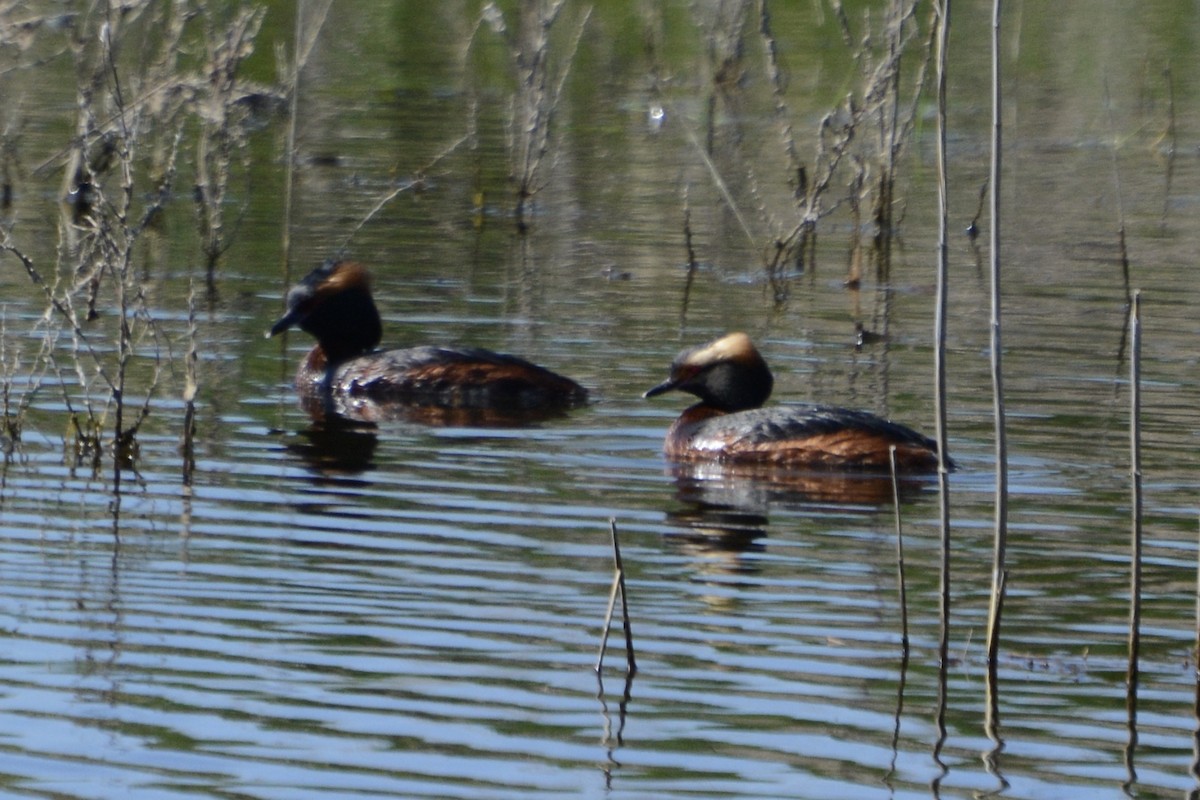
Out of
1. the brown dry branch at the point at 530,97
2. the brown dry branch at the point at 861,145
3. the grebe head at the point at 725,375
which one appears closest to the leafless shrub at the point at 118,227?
the brown dry branch at the point at 530,97

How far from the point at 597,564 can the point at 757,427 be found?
9.20 ft

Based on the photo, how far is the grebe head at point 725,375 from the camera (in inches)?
484

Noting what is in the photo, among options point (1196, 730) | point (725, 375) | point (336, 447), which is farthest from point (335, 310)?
point (1196, 730)

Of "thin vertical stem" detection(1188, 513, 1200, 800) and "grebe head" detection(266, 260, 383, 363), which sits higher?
"grebe head" detection(266, 260, 383, 363)

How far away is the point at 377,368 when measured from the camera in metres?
13.6

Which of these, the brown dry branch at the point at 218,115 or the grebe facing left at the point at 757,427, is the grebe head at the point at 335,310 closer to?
the brown dry branch at the point at 218,115

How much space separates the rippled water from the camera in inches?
254

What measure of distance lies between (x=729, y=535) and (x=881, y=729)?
9.63 feet

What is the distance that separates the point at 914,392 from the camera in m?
13.1

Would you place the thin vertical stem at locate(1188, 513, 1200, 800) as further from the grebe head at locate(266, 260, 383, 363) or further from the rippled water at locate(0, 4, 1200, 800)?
the grebe head at locate(266, 260, 383, 363)

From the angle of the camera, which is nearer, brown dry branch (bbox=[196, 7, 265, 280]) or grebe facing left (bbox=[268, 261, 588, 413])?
grebe facing left (bbox=[268, 261, 588, 413])

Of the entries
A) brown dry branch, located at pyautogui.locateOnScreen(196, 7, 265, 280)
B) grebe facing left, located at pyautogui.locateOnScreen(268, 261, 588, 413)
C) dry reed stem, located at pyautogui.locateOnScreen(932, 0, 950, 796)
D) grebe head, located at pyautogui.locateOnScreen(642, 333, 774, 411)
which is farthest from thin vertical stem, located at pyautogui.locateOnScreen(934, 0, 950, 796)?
brown dry branch, located at pyautogui.locateOnScreen(196, 7, 265, 280)

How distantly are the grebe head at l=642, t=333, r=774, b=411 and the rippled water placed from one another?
357 millimetres

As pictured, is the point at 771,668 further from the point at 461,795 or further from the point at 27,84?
the point at 27,84
